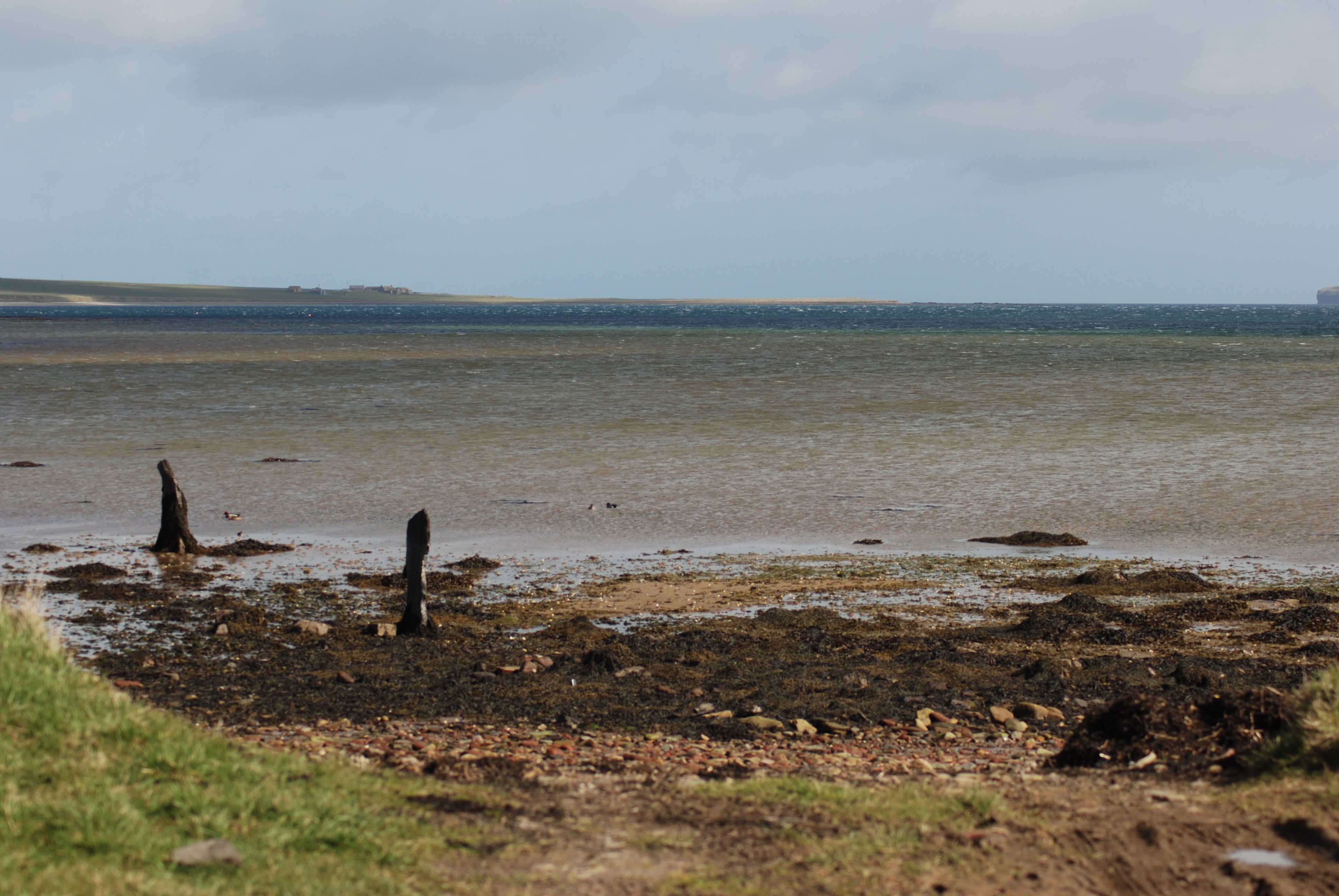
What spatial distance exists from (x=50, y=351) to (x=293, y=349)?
574 inches

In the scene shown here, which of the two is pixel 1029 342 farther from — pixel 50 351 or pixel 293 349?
pixel 50 351

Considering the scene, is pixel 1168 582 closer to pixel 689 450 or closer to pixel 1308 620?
pixel 1308 620

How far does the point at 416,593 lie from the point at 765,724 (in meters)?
4.52

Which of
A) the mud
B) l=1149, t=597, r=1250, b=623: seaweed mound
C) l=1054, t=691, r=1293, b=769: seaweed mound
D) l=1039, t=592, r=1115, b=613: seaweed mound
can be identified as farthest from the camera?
l=1039, t=592, r=1115, b=613: seaweed mound

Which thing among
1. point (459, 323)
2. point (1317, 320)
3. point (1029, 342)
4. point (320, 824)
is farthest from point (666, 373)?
point (1317, 320)

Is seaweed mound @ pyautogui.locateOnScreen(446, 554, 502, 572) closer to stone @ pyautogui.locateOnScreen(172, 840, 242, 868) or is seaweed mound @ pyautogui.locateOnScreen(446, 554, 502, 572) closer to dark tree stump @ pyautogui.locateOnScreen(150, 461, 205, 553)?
dark tree stump @ pyautogui.locateOnScreen(150, 461, 205, 553)

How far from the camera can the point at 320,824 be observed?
588cm

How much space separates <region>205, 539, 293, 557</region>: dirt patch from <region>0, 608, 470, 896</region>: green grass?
32.0 ft

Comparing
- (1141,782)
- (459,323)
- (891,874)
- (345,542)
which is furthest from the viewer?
(459,323)

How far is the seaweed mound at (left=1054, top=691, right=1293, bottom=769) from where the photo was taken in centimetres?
735

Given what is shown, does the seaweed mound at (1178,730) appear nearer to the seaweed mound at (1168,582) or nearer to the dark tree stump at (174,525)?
the seaweed mound at (1168,582)

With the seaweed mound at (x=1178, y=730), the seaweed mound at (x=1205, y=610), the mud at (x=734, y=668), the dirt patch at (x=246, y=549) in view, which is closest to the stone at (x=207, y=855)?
the mud at (x=734, y=668)

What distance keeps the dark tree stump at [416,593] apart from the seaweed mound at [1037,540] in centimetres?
860

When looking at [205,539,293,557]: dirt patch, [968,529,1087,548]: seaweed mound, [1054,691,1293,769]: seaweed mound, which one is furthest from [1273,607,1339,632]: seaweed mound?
[205,539,293,557]: dirt patch
